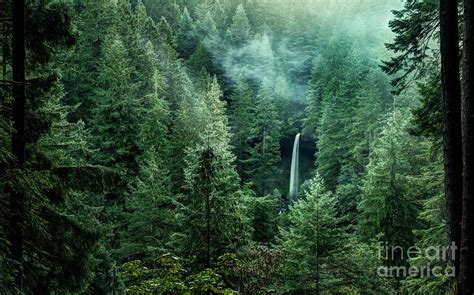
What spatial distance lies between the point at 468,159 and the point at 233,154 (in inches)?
986

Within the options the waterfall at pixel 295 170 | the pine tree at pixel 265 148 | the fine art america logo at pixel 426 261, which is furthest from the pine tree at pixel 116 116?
the waterfall at pixel 295 170

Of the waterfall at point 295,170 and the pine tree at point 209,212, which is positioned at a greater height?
the waterfall at point 295,170

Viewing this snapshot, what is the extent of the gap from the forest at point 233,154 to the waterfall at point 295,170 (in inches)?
14.5

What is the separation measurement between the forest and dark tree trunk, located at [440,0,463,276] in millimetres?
21

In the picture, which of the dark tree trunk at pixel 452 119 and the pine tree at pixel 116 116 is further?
the pine tree at pixel 116 116

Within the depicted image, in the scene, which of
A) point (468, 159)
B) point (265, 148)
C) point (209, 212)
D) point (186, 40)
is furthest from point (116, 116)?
point (186, 40)

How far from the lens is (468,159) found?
5.40 metres

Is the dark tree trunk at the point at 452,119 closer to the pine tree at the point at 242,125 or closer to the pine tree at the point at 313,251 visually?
the pine tree at the point at 313,251

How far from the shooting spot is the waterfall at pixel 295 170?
180 ft

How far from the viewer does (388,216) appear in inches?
931

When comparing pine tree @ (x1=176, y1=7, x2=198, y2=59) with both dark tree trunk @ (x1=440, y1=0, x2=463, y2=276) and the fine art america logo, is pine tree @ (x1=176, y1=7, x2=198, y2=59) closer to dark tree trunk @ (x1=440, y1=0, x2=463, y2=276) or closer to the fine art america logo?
the fine art america logo

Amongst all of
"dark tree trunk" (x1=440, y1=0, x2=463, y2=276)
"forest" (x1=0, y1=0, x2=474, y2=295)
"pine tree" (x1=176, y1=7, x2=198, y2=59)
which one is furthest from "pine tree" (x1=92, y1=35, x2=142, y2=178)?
"dark tree trunk" (x1=440, y1=0, x2=463, y2=276)

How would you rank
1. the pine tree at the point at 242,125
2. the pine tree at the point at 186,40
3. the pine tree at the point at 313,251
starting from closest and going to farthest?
the pine tree at the point at 313,251, the pine tree at the point at 242,125, the pine tree at the point at 186,40

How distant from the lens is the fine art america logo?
7301 millimetres
